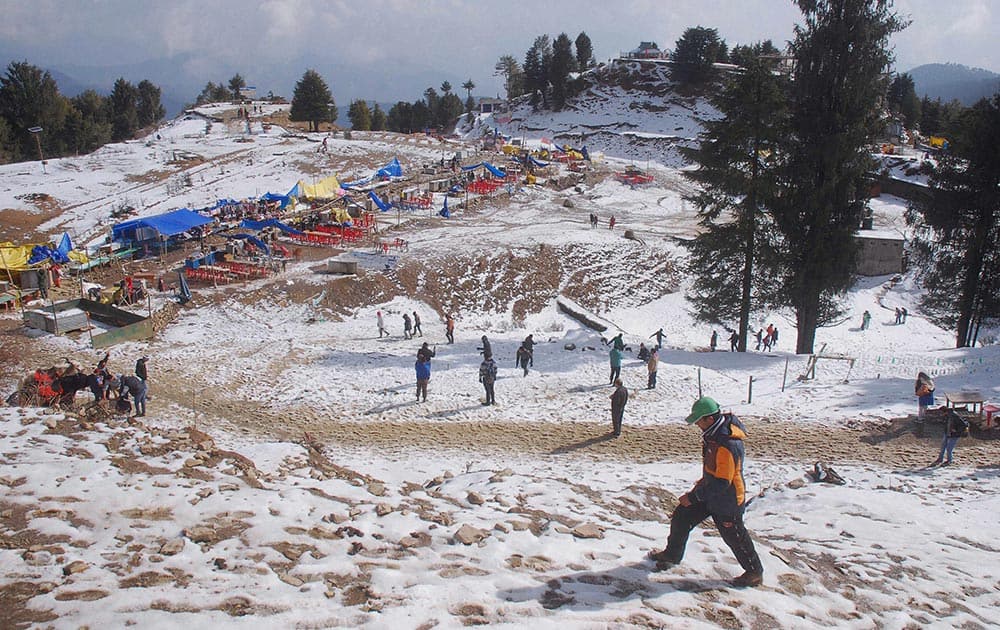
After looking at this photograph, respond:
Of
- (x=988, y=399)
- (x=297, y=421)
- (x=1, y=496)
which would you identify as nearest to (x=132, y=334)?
(x=297, y=421)

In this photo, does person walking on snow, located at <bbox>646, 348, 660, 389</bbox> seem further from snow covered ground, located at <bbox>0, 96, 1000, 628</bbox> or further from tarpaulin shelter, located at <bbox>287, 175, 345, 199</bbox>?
tarpaulin shelter, located at <bbox>287, 175, 345, 199</bbox>

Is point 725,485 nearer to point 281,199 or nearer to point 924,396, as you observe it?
point 924,396

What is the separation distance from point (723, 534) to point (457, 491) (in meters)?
4.84

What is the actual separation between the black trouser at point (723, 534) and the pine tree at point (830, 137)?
59.2ft

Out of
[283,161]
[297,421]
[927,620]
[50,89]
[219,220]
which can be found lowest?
[297,421]

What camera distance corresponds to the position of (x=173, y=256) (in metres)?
34.1

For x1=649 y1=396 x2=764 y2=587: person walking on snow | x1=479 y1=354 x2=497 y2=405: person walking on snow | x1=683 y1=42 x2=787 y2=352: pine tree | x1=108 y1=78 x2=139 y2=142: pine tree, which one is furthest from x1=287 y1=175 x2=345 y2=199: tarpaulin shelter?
x1=108 y1=78 x2=139 y2=142: pine tree

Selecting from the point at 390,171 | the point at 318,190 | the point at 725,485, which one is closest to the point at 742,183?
the point at 725,485

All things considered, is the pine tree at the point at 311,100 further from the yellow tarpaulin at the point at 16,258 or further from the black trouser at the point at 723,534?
the black trouser at the point at 723,534

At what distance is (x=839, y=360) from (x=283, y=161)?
53.7 metres

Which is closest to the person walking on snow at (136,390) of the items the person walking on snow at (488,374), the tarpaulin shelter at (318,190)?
the person walking on snow at (488,374)

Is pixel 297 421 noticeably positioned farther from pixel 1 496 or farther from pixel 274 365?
pixel 1 496

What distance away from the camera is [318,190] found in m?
46.5

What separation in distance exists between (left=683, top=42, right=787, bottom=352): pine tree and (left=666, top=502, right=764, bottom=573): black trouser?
18.3 meters
